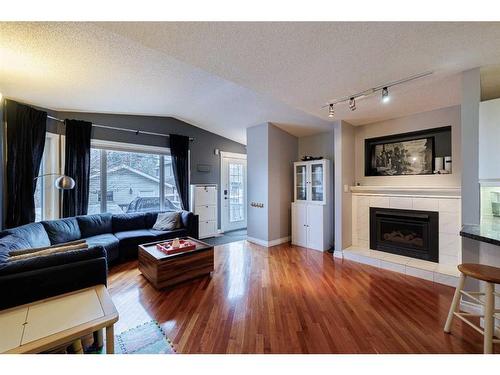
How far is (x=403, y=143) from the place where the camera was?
3.40m

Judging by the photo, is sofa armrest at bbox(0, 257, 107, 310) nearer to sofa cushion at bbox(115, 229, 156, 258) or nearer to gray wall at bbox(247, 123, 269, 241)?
sofa cushion at bbox(115, 229, 156, 258)

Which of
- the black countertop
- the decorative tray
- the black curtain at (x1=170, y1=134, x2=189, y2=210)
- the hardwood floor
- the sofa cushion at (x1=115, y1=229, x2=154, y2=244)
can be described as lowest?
the hardwood floor

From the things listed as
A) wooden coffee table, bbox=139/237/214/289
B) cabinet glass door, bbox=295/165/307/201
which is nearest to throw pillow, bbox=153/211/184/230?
wooden coffee table, bbox=139/237/214/289

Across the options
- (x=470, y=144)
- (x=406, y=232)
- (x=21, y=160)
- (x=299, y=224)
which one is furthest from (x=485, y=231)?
(x=21, y=160)

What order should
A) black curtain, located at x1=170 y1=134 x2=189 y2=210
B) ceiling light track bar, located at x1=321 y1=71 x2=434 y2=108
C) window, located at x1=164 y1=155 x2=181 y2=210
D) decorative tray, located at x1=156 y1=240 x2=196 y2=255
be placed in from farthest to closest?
window, located at x1=164 y1=155 x2=181 y2=210 → black curtain, located at x1=170 y1=134 x2=189 y2=210 → decorative tray, located at x1=156 y1=240 x2=196 y2=255 → ceiling light track bar, located at x1=321 y1=71 x2=434 y2=108

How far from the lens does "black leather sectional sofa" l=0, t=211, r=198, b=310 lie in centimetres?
142

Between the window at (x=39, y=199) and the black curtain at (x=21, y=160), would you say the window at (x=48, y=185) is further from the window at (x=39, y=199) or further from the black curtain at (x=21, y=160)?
the black curtain at (x=21, y=160)

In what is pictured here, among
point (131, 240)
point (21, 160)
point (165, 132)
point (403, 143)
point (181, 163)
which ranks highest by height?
point (165, 132)

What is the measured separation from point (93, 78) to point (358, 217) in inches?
174

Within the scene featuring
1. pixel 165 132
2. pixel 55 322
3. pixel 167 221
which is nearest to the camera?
pixel 55 322

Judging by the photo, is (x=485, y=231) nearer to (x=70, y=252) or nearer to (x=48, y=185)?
(x=70, y=252)

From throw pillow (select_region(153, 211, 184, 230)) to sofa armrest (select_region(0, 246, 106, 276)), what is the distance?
7.27 feet

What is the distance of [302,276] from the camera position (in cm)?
284

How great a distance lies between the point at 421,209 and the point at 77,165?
5534 millimetres
